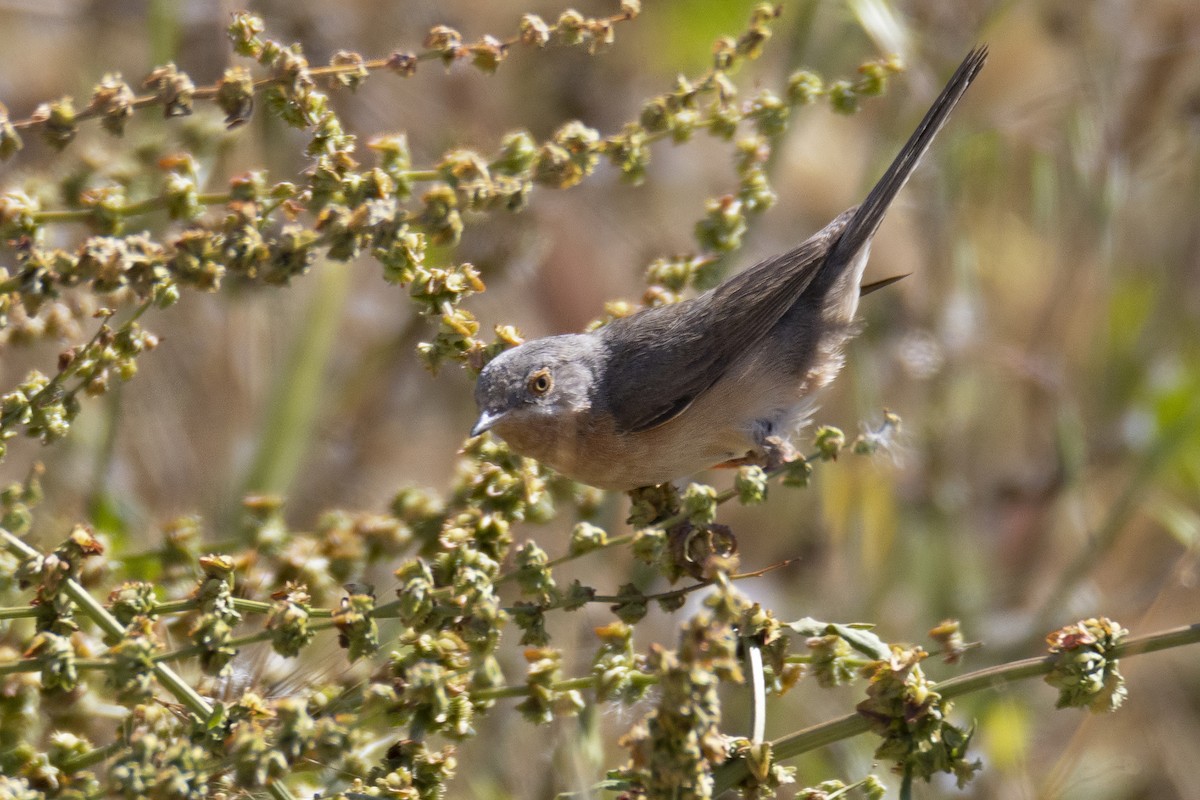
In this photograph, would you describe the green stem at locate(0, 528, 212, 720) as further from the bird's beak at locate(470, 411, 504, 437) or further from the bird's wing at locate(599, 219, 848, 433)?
the bird's wing at locate(599, 219, 848, 433)

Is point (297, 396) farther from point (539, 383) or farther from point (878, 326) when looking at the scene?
point (878, 326)

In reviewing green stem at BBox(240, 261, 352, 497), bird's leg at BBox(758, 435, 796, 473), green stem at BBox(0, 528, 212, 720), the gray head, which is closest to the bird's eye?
the gray head

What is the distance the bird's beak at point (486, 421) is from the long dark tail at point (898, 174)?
1.54 m

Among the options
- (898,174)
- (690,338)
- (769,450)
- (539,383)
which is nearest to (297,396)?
(539,383)

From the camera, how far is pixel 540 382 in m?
3.93

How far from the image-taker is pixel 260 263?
227 cm

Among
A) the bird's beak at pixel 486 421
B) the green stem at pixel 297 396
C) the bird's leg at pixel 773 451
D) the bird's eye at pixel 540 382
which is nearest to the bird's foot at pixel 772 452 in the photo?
the bird's leg at pixel 773 451

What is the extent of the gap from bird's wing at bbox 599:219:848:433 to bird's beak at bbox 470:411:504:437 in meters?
0.51

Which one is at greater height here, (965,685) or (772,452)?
(772,452)

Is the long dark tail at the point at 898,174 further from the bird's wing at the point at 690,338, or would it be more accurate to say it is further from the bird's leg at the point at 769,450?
the bird's leg at the point at 769,450

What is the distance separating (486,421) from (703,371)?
0.94 m

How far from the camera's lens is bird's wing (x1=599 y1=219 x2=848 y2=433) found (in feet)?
13.6

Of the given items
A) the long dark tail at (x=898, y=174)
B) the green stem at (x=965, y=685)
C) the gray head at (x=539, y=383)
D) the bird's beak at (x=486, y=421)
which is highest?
the long dark tail at (x=898, y=174)

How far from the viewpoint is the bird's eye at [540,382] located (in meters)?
3.89
